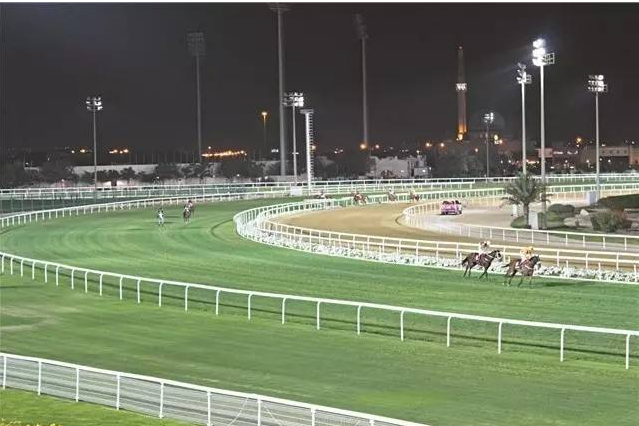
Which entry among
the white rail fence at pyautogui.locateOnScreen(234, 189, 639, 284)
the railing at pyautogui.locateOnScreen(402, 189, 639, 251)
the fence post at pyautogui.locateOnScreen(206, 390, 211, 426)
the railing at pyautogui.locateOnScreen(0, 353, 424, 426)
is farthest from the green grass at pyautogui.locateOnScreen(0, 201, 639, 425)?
the railing at pyautogui.locateOnScreen(402, 189, 639, 251)

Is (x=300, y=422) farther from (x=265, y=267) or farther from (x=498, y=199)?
(x=498, y=199)

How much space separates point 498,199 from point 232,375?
47360mm

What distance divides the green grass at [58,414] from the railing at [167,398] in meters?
0.16

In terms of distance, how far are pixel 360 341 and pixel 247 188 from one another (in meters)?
52.5

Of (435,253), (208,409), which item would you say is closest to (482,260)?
(435,253)

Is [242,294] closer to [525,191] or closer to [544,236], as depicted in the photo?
[544,236]

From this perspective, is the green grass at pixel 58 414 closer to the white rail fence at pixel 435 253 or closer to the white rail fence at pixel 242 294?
the white rail fence at pixel 242 294

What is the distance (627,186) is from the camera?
65062 millimetres

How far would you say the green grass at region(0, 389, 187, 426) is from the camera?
10.9 meters

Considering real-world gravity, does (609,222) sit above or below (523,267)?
below

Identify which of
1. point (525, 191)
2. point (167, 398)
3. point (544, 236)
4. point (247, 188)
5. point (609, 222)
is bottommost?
point (167, 398)

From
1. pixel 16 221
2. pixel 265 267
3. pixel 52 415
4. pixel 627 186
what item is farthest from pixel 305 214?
pixel 52 415

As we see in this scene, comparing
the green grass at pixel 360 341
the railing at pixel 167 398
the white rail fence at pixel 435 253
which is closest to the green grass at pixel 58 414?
the railing at pixel 167 398

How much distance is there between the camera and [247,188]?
67.8 metres
